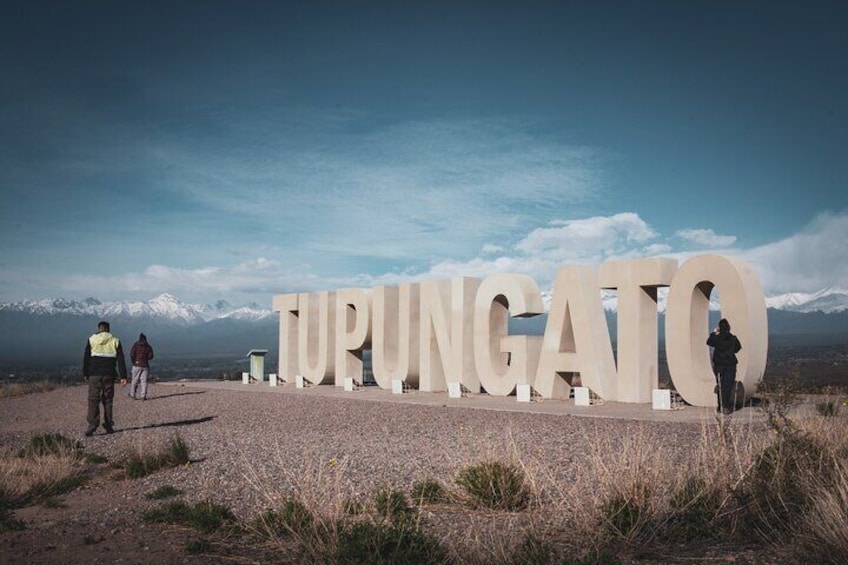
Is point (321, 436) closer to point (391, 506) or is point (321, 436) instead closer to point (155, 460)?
point (155, 460)

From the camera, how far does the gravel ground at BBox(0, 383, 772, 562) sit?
8242 millimetres

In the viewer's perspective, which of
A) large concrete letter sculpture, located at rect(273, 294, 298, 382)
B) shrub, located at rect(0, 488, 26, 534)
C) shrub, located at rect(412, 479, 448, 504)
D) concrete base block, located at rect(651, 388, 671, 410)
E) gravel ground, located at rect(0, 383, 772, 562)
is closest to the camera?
shrub, located at rect(0, 488, 26, 534)

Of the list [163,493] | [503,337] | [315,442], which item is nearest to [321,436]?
[315,442]

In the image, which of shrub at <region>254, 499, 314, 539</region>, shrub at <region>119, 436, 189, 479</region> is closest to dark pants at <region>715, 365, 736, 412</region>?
shrub at <region>119, 436, 189, 479</region>

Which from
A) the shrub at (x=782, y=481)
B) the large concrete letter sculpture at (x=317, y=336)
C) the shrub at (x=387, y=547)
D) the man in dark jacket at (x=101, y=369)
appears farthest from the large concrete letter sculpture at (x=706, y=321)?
the large concrete letter sculpture at (x=317, y=336)

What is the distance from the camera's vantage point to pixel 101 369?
14258 millimetres

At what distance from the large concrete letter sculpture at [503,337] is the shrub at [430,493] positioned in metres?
13.1

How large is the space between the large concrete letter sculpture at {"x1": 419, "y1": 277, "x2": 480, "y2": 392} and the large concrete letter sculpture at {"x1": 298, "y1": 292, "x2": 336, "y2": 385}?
564cm

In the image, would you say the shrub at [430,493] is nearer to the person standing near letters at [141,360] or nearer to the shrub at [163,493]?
the shrub at [163,493]

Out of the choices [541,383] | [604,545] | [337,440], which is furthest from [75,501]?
[541,383]

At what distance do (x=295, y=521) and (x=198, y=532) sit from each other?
40.4 inches

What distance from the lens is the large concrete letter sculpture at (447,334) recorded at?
23.0 m

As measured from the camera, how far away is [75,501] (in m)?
8.79

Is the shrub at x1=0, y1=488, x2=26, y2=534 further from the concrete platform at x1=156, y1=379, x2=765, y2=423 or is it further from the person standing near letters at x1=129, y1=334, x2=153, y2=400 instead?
the person standing near letters at x1=129, y1=334, x2=153, y2=400
